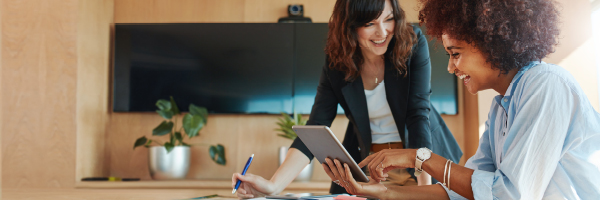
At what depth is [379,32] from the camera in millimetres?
1520

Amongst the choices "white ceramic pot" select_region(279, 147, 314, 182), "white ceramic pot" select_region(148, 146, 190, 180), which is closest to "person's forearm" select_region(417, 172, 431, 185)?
"white ceramic pot" select_region(279, 147, 314, 182)

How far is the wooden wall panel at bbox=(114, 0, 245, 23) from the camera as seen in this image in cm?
369

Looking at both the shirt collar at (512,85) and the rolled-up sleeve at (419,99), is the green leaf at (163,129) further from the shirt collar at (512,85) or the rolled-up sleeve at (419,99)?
the shirt collar at (512,85)

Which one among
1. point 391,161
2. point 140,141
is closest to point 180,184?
point 140,141

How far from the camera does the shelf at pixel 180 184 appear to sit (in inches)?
121

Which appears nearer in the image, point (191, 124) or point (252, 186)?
point (252, 186)

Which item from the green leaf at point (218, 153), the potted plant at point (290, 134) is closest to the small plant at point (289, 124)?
the potted plant at point (290, 134)

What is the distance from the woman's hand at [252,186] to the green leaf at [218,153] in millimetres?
1992

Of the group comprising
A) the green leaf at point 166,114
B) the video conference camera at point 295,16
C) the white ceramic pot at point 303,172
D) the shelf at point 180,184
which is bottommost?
the shelf at point 180,184

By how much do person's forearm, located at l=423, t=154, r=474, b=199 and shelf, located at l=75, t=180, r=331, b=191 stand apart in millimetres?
2133

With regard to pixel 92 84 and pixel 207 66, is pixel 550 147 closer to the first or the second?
pixel 207 66

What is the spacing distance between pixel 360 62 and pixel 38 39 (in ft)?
8.47

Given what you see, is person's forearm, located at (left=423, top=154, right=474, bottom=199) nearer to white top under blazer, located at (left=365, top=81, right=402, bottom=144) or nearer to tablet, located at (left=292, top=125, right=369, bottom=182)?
tablet, located at (left=292, top=125, right=369, bottom=182)

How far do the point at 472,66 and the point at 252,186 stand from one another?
70 centimetres
